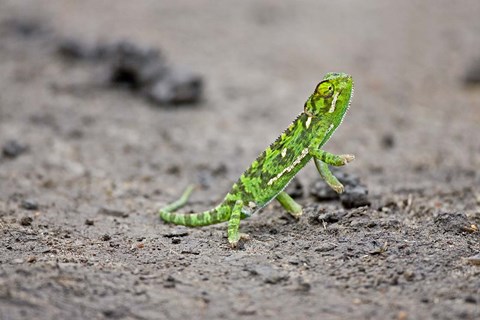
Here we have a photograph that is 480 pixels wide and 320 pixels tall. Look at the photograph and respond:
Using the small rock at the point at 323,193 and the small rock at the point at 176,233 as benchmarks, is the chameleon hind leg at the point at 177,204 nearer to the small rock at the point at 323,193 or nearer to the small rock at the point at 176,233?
the small rock at the point at 176,233

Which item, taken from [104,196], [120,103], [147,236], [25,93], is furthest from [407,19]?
[147,236]

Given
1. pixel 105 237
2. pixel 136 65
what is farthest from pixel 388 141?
pixel 105 237

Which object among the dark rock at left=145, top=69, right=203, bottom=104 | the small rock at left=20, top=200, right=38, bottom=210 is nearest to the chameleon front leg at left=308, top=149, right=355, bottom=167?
the small rock at left=20, top=200, right=38, bottom=210

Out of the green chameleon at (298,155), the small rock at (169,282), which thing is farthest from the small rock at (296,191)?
the small rock at (169,282)

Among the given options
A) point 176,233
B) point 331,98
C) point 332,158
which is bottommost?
point 176,233

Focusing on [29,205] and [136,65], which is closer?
[29,205]

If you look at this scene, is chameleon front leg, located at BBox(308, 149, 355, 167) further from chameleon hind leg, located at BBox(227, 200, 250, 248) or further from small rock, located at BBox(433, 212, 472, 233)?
small rock, located at BBox(433, 212, 472, 233)

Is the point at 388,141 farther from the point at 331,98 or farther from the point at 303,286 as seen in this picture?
the point at 303,286
